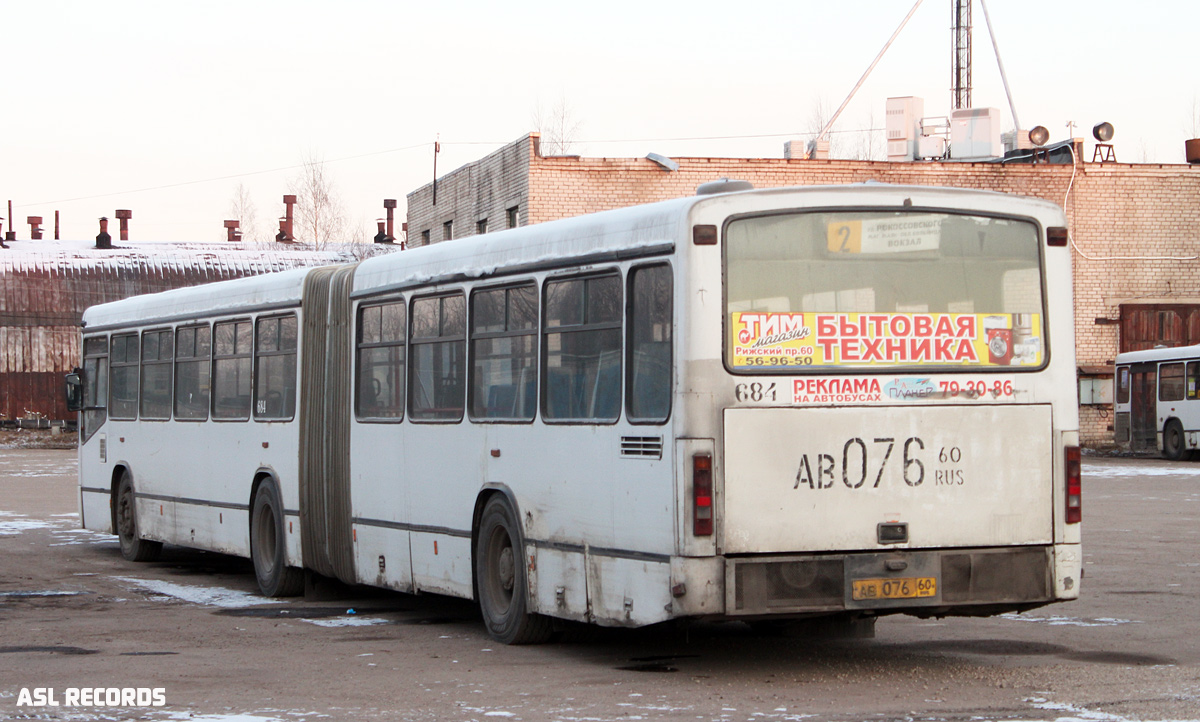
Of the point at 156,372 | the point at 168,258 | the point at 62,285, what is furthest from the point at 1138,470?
the point at 168,258

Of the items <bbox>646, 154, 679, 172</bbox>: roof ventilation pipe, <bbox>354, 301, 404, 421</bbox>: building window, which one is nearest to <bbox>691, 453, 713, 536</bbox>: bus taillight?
<bbox>354, 301, 404, 421</bbox>: building window

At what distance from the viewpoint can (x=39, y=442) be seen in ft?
163

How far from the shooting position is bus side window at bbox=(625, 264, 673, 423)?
834cm

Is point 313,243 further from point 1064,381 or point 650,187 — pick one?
point 1064,381

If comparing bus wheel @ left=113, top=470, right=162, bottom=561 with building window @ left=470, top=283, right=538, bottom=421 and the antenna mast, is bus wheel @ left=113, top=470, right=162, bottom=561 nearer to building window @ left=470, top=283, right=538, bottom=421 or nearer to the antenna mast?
building window @ left=470, top=283, right=538, bottom=421

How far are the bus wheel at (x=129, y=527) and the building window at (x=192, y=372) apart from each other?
61.6 inches

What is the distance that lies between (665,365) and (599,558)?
49.4 inches

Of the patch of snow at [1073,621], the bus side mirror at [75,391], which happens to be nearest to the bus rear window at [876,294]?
the patch of snow at [1073,621]

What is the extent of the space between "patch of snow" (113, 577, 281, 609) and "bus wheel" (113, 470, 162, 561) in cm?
174

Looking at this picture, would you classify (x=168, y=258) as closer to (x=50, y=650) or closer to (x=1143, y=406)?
(x=1143, y=406)

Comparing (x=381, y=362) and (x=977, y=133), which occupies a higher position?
(x=977, y=133)

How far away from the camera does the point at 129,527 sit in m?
16.6

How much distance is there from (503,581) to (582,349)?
6.00 ft

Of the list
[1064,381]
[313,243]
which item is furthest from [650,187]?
[313,243]
